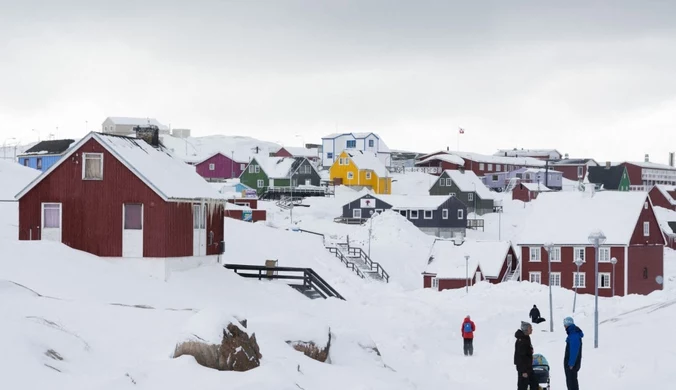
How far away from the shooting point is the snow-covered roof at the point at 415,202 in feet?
334

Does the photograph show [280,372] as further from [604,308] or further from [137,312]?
[604,308]

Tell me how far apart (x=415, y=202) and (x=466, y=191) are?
18.8 metres

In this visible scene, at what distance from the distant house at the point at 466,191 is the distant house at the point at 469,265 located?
47262 millimetres

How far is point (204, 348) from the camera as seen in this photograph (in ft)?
51.3

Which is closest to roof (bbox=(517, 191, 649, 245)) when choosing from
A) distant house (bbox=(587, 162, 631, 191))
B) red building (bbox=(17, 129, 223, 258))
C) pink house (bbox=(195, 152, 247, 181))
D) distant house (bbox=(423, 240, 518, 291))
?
distant house (bbox=(423, 240, 518, 291))

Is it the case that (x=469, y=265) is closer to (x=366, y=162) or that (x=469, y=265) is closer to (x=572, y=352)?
(x=572, y=352)

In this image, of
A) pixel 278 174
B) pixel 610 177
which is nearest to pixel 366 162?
pixel 278 174

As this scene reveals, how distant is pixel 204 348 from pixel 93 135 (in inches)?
716

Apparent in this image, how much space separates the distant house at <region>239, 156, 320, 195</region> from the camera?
121062mm

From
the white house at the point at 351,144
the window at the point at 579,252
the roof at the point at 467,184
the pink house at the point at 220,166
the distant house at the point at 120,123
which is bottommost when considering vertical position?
the window at the point at 579,252

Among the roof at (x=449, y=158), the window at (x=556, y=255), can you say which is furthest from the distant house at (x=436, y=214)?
the roof at (x=449, y=158)

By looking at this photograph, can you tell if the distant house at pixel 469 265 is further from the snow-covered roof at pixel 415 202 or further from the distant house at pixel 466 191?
Result: the distant house at pixel 466 191

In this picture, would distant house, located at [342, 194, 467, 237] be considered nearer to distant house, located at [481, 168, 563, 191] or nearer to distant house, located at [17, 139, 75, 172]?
distant house, located at [17, 139, 75, 172]

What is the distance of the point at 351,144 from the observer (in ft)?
457
